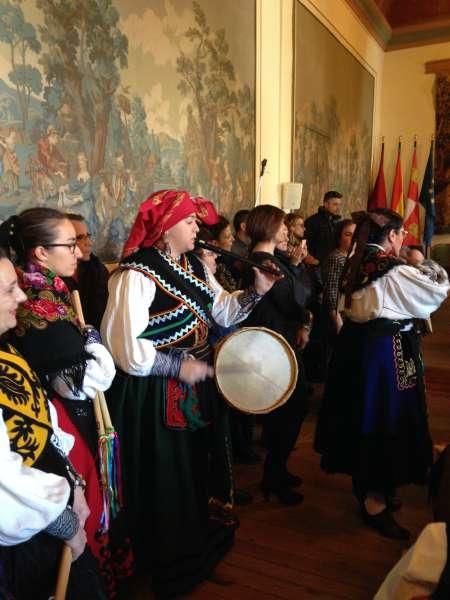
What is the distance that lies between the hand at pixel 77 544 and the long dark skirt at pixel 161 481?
25.7 inches

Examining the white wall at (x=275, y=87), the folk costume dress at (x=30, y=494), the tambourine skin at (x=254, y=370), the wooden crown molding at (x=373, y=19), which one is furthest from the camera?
the wooden crown molding at (x=373, y=19)

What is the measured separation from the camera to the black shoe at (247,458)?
3.29 m

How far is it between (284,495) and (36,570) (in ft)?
6.01

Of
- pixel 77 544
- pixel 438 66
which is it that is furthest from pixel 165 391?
pixel 438 66

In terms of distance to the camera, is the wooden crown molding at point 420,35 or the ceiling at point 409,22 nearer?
the ceiling at point 409,22

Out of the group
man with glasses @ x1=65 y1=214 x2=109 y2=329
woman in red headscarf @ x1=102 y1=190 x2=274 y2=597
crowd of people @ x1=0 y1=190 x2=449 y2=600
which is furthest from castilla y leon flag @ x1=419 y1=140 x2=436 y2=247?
woman in red headscarf @ x1=102 y1=190 x2=274 y2=597

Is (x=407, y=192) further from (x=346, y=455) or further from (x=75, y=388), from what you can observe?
(x=75, y=388)

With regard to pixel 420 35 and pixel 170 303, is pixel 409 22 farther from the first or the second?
pixel 170 303

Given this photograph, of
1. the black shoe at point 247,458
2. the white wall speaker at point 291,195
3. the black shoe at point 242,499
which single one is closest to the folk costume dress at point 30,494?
the black shoe at point 242,499

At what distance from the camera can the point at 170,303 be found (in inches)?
77.1

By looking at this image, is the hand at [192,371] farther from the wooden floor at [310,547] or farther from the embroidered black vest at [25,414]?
the wooden floor at [310,547]

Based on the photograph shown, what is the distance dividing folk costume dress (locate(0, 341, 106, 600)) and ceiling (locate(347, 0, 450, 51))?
961cm

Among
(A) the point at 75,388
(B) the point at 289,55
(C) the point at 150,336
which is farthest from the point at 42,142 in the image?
(B) the point at 289,55

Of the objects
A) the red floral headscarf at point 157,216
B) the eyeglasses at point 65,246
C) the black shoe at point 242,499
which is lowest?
the black shoe at point 242,499
